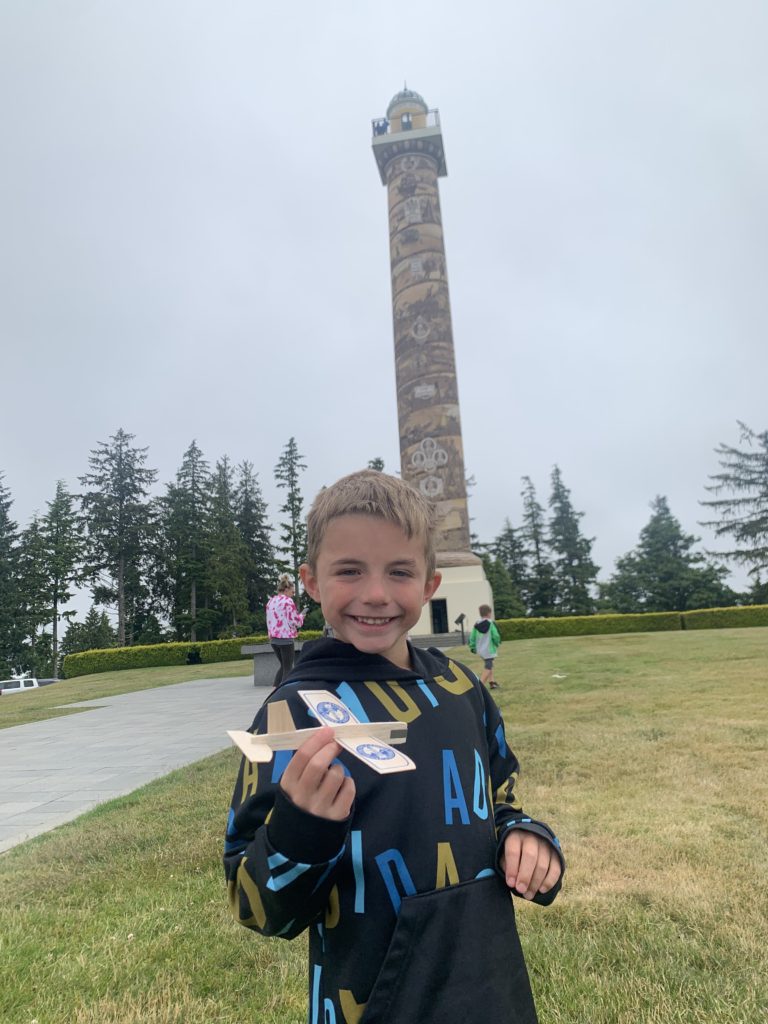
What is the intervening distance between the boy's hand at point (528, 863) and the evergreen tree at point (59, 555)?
143ft

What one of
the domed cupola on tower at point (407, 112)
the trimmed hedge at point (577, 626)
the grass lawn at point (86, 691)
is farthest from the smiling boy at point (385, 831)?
the domed cupola on tower at point (407, 112)

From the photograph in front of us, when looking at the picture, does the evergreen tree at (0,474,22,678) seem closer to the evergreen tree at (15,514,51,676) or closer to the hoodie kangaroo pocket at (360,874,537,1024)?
the evergreen tree at (15,514,51,676)

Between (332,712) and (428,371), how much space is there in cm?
2792

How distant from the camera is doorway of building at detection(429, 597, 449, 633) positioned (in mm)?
27766

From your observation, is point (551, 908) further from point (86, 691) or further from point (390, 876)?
point (86, 691)

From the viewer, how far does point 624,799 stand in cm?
432

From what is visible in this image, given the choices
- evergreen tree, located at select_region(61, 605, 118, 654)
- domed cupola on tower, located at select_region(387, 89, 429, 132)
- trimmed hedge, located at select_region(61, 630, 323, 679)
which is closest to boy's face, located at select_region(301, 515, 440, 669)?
trimmed hedge, located at select_region(61, 630, 323, 679)

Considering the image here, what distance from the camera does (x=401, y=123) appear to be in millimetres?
31969

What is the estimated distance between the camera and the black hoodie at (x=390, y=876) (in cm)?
107

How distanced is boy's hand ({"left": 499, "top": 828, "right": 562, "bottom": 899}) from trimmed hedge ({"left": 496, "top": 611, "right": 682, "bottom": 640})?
28.3 meters

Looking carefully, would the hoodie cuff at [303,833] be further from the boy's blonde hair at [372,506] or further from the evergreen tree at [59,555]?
the evergreen tree at [59,555]

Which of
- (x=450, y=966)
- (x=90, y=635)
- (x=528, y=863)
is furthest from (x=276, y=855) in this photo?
(x=90, y=635)

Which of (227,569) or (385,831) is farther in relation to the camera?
(227,569)

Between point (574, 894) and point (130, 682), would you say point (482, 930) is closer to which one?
point (574, 894)
